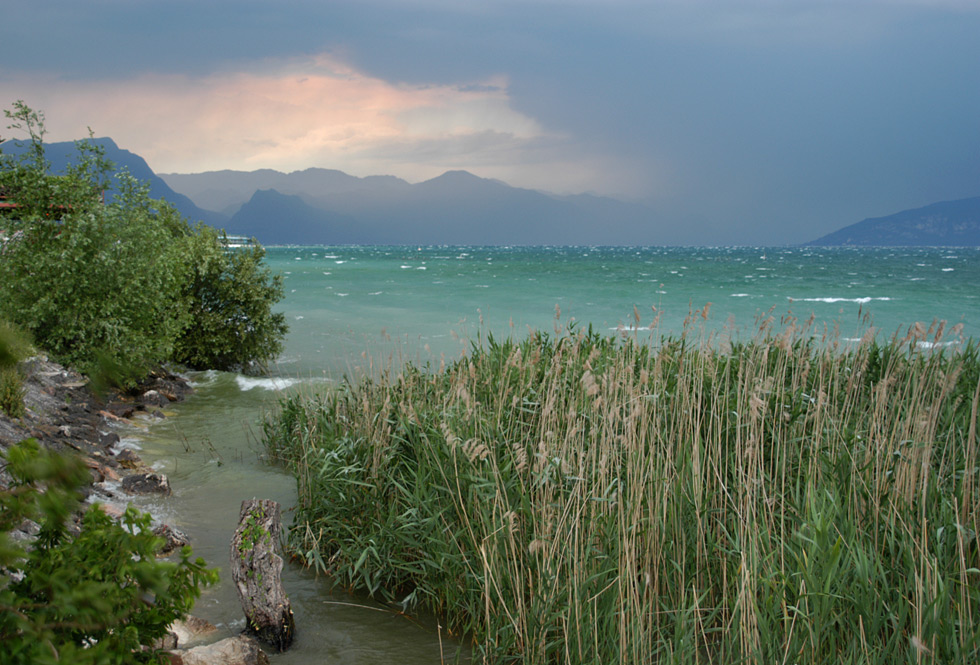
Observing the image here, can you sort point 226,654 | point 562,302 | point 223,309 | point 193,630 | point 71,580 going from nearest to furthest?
point 71,580 < point 226,654 < point 193,630 < point 223,309 < point 562,302

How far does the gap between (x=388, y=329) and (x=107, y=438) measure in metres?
18.6

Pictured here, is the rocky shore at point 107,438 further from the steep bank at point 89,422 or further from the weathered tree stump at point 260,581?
the weathered tree stump at point 260,581

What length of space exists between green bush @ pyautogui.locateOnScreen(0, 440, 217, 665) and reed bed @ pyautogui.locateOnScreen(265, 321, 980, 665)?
1.94m

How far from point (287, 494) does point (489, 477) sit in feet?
12.0

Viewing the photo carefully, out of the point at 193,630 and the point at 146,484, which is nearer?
the point at 193,630

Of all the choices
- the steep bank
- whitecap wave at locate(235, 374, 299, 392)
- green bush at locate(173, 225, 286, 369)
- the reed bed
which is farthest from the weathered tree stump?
green bush at locate(173, 225, 286, 369)

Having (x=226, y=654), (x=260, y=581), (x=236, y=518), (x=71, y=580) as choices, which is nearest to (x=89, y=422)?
(x=236, y=518)

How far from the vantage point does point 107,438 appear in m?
8.64

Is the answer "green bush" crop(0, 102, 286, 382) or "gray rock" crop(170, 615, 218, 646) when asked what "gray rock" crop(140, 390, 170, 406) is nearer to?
"green bush" crop(0, 102, 286, 382)

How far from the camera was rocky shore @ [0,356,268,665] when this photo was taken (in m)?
4.00

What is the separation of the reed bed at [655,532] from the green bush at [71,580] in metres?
1.94

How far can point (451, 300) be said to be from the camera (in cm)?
4056

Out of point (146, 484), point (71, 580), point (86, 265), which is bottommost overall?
point (146, 484)

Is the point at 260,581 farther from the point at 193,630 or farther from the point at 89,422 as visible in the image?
the point at 89,422
